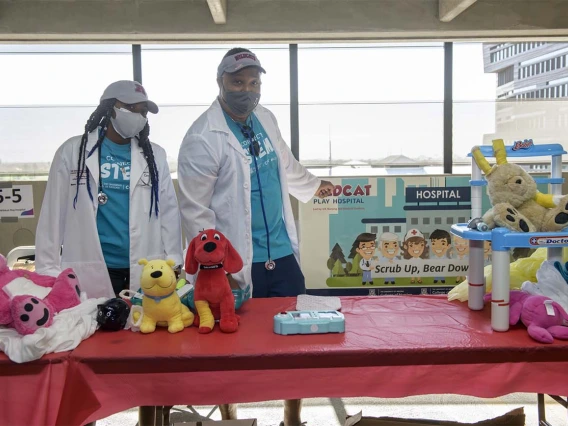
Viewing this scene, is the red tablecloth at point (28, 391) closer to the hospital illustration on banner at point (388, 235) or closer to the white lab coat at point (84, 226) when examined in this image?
the white lab coat at point (84, 226)

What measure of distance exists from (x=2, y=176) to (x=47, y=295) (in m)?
3.88

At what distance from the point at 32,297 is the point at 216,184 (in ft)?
2.83

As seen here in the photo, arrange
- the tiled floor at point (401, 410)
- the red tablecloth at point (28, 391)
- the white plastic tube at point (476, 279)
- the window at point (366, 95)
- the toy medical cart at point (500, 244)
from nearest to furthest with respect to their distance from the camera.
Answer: the red tablecloth at point (28, 391)
the toy medical cart at point (500, 244)
the white plastic tube at point (476, 279)
the tiled floor at point (401, 410)
the window at point (366, 95)

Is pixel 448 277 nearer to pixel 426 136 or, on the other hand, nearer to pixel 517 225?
pixel 426 136

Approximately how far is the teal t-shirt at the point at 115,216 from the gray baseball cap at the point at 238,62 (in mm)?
554

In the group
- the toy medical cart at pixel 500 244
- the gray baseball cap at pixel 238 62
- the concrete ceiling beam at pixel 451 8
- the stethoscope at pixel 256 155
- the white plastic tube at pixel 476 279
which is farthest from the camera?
the concrete ceiling beam at pixel 451 8

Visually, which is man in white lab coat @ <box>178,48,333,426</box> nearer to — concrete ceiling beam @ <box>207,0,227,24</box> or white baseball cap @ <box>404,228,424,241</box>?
concrete ceiling beam @ <box>207,0,227,24</box>

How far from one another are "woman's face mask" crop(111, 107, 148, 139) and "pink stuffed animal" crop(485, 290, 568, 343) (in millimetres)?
1463

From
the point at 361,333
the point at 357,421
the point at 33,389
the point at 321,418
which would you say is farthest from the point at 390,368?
the point at 321,418

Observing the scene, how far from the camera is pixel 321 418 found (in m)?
2.61

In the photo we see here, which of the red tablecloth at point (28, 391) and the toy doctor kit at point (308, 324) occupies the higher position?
the toy doctor kit at point (308, 324)

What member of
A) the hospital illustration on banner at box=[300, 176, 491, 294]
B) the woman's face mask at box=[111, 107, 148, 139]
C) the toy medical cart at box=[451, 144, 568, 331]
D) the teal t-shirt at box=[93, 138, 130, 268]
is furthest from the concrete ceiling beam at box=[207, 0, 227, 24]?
the toy medical cart at box=[451, 144, 568, 331]

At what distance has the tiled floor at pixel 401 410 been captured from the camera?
2564 mm

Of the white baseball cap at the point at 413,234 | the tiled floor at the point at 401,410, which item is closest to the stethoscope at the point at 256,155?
the tiled floor at the point at 401,410
